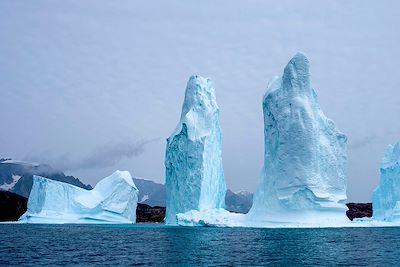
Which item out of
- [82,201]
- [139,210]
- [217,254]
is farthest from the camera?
[139,210]

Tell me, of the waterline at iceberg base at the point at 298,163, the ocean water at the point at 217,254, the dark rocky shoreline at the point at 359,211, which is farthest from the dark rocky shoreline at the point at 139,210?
the ocean water at the point at 217,254

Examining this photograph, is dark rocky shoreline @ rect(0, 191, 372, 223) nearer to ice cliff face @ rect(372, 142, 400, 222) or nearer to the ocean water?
ice cliff face @ rect(372, 142, 400, 222)

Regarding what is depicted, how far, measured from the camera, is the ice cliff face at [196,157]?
4178cm

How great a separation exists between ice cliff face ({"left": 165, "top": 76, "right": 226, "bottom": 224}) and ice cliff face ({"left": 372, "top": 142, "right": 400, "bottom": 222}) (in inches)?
622

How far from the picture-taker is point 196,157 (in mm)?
42000

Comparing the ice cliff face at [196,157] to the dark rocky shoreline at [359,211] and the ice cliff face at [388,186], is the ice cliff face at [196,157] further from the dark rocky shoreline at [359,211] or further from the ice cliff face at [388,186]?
the dark rocky shoreline at [359,211]

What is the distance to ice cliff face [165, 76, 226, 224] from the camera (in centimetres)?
4178

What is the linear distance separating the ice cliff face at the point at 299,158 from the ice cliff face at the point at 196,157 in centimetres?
745

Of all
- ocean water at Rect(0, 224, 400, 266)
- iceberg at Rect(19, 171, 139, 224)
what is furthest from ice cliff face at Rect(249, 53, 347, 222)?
iceberg at Rect(19, 171, 139, 224)

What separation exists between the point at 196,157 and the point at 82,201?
15.8m

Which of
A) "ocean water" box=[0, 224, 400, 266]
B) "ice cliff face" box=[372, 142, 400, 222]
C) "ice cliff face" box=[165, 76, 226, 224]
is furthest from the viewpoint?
"ice cliff face" box=[372, 142, 400, 222]

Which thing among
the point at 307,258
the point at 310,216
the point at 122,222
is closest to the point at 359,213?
the point at 122,222

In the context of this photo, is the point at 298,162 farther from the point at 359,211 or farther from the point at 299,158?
the point at 359,211

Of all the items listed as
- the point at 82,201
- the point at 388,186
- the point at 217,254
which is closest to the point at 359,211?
the point at 388,186
